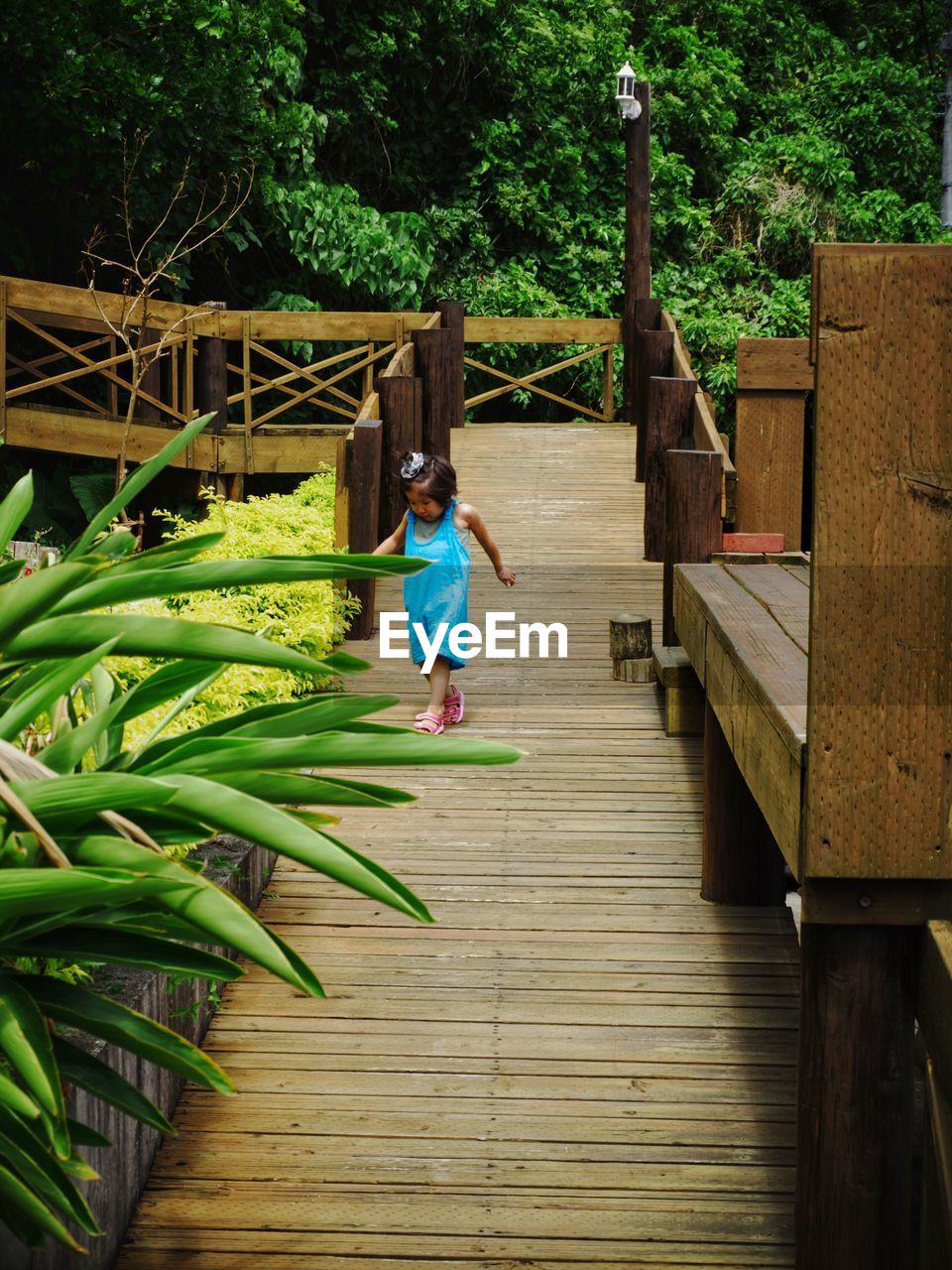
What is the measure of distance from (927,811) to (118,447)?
36.0 feet

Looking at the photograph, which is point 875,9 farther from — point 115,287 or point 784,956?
point 784,956

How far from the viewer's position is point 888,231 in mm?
17359

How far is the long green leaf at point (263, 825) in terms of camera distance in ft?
4.96

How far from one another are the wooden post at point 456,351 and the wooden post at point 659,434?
103 inches

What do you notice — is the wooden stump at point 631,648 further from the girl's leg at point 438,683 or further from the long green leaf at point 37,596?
the long green leaf at point 37,596

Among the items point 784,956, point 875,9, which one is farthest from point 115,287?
point 784,956

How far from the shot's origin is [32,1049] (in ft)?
4.88

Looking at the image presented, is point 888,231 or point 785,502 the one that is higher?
point 888,231

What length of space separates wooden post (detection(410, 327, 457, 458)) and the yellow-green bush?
118 cm

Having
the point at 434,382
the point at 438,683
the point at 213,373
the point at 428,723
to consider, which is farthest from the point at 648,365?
the point at 428,723

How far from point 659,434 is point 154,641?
677cm

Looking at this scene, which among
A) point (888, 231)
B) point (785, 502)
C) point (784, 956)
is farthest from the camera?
point (888, 231)

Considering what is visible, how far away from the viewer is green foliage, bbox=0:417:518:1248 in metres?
1.48

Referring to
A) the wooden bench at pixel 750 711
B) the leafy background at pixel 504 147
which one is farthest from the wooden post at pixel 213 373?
the wooden bench at pixel 750 711
